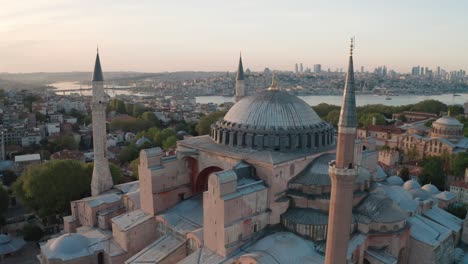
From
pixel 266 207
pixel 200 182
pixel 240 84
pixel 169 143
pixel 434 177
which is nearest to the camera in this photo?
pixel 266 207

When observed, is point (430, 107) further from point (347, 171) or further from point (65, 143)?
point (347, 171)

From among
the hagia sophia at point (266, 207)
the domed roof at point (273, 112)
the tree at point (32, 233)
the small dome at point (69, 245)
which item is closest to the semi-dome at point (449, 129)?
the hagia sophia at point (266, 207)

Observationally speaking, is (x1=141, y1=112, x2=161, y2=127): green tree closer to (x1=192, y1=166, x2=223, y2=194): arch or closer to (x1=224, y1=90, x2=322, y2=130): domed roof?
(x1=192, y1=166, x2=223, y2=194): arch

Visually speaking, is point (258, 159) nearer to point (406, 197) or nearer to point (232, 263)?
point (232, 263)

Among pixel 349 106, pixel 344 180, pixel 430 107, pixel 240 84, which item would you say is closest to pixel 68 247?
pixel 344 180

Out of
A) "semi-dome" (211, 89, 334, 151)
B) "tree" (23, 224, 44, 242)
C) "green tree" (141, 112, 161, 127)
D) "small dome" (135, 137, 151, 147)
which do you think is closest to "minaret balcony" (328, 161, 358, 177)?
"semi-dome" (211, 89, 334, 151)

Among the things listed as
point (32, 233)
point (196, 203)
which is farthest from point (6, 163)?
point (196, 203)
